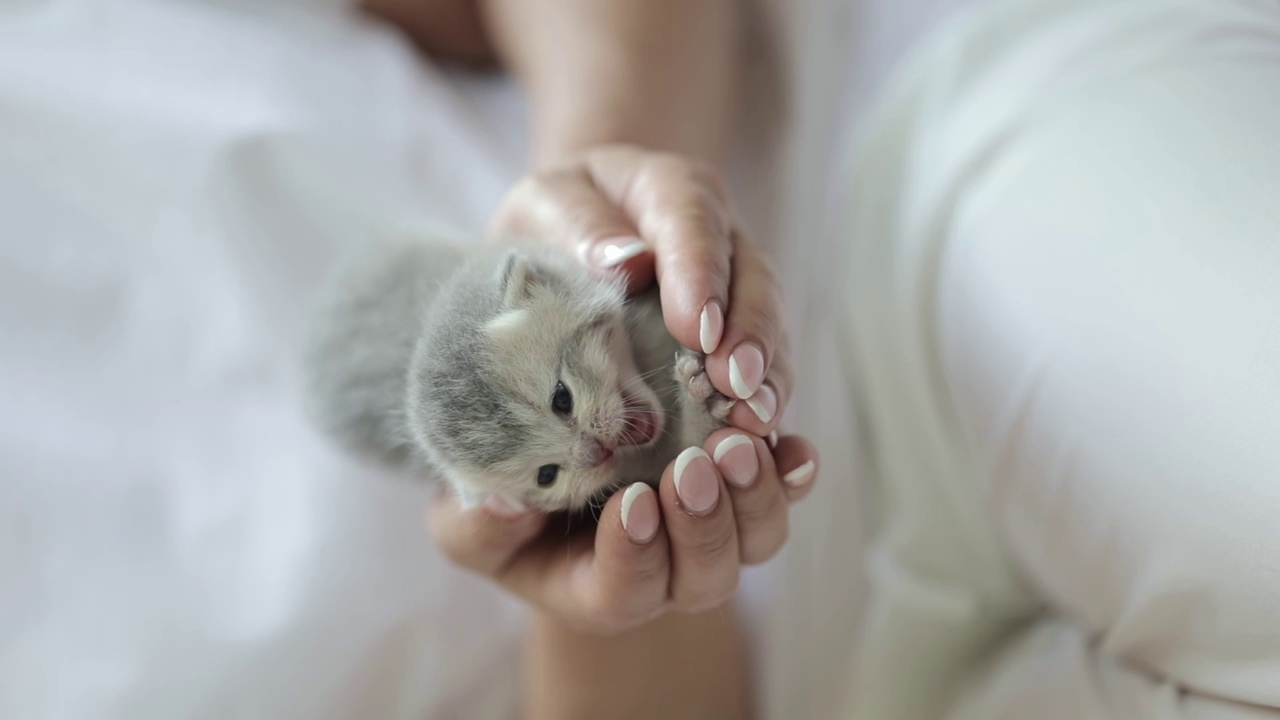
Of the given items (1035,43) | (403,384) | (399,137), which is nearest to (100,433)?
Result: (403,384)

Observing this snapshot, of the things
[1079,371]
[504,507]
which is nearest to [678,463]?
[504,507]

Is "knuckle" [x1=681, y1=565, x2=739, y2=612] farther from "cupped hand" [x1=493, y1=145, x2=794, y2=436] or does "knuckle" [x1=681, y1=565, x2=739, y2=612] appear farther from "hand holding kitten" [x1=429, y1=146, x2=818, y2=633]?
"cupped hand" [x1=493, y1=145, x2=794, y2=436]

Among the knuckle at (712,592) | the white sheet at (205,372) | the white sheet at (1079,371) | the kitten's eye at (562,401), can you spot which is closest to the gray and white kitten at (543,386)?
the kitten's eye at (562,401)

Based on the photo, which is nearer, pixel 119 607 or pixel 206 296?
pixel 119 607

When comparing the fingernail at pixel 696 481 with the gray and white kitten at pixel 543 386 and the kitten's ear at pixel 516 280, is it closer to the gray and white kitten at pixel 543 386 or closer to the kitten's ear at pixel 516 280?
the gray and white kitten at pixel 543 386

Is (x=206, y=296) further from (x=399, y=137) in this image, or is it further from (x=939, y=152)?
(x=939, y=152)

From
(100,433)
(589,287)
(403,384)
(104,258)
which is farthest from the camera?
(104,258)
